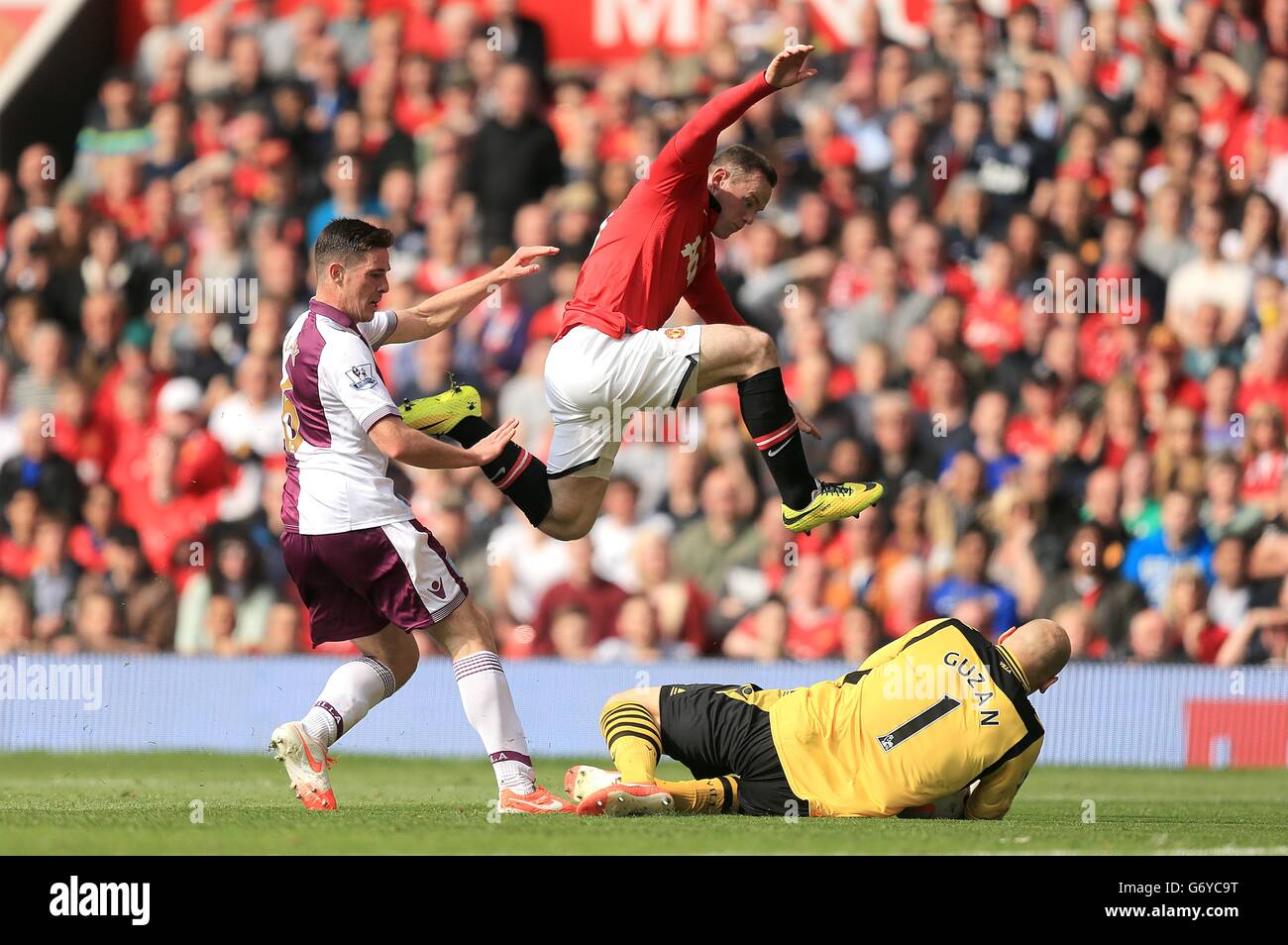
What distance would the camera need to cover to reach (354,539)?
7.59 metres

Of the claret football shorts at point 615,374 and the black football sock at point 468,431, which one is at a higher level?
the claret football shorts at point 615,374

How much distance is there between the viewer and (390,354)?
1417cm

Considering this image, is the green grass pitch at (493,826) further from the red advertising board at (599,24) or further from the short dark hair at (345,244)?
the red advertising board at (599,24)

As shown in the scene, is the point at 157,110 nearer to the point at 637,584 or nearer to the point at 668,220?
the point at 637,584

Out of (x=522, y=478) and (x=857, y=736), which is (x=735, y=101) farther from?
(x=857, y=736)

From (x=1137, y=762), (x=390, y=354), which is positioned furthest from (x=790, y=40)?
(x=1137, y=762)

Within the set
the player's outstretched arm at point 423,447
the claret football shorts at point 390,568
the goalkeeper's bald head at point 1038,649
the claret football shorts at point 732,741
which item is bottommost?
the claret football shorts at point 732,741

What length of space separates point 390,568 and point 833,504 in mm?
2011

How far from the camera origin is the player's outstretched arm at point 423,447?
7.33 meters

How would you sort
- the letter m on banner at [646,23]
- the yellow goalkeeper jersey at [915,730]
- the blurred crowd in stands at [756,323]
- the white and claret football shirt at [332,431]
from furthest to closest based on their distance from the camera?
the letter m on banner at [646,23]
the blurred crowd in stands at [756,323]
the white and claret football shirt at [332,431]
the yellow goalkeeper jersey at [915,730]

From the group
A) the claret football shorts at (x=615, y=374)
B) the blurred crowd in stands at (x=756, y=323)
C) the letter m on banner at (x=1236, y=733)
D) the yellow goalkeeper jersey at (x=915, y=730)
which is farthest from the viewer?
the blurred crowd in stands at (x=756, y=323)

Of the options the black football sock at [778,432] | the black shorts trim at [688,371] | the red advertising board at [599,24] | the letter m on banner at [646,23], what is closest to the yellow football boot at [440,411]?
the black shorts trim at [688,371]

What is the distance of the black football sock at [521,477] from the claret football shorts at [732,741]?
117 centimetres

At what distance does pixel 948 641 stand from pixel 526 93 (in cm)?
919
